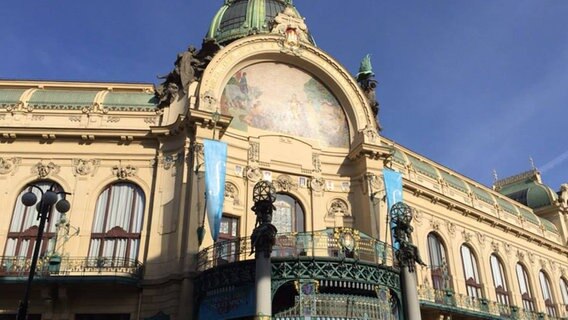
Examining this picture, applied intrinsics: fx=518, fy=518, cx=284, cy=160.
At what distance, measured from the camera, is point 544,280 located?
120 ft

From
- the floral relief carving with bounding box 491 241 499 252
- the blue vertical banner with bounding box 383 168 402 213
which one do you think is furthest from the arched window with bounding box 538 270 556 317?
the blue vertical banner with bounding box 383 168 402 213

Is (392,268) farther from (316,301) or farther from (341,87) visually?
(341,87)

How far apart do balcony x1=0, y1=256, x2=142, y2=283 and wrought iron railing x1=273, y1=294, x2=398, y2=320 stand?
21.9 feet

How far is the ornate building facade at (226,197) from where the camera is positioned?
59.1 ft

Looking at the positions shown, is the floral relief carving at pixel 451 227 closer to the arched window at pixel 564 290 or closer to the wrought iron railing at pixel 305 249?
the wrought iron railing at pixel 305 249

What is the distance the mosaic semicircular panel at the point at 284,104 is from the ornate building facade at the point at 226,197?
0.23ft

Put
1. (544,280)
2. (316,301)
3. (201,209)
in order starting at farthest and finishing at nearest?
(544,280) < (201,209) < (316,301)

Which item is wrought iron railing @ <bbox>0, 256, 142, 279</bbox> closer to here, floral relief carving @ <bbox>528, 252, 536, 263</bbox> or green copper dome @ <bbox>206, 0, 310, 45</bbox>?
green copper dome @ <bbox>206, 0, 310, 45</bbox>

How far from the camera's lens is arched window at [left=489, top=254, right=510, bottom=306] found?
31.4m

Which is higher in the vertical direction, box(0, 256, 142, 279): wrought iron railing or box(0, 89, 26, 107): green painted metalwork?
box(0, 89, 26, 107): green painted metalwork

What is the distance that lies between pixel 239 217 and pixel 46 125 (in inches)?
368

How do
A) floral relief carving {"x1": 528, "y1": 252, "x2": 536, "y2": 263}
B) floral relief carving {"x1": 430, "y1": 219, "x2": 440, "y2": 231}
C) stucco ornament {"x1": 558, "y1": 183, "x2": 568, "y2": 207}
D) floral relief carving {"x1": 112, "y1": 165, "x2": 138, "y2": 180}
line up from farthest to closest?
stucco ornament {"x1": 558, "y1": 183, "x2": 568, "y2": 207}
floral relief carving {"x1": 528, "y1": 252, "x2": 536, "y2": 263}
floral relief carving {"x1": 430, "y1": 219, "x2": 440, "y2": 231}
floral relief carving {"x1": 112, "y1": 165, "x2": 138, "y2": 180}

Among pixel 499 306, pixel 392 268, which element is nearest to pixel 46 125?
pixel 392 268

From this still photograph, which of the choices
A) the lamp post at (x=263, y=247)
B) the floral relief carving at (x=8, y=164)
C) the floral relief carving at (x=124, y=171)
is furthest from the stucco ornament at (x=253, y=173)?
the floral relief carving at (x=8, y=164)
